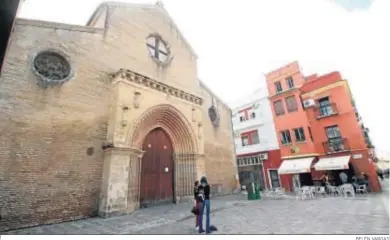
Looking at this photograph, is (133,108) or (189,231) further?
(133,108)

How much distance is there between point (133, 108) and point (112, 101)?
2.80 ft

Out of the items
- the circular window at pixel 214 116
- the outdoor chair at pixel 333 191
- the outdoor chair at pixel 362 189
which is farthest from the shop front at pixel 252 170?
the circular window at pixel 214 116

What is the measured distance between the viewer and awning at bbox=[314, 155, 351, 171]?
1361 cm

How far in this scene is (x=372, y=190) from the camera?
13.3 m

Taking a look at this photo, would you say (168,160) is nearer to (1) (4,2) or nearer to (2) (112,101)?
(2) (112,101)

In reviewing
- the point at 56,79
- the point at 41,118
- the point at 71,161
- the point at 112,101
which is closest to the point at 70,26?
the point at 56,79

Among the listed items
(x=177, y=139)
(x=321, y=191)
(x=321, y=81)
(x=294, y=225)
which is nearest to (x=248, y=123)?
(x=321, y=81)

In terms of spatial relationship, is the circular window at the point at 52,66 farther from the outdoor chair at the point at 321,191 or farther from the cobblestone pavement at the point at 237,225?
the outdoor chair at the point at 321,191

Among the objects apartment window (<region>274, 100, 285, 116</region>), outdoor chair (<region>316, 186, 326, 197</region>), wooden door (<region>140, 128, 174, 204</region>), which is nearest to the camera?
wooden door (<region>140, 128, 174, 204</region>)

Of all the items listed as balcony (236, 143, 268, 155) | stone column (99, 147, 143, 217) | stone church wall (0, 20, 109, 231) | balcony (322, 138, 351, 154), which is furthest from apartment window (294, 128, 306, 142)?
stone church wall (0, 20, 109, 231)

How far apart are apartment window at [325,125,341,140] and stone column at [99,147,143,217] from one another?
47.2 ft

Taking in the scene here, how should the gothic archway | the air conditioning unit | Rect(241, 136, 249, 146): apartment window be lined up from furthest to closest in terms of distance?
Rect(241, 136, 249, 146): apartment window < the air conditioning unit < the gothic archway

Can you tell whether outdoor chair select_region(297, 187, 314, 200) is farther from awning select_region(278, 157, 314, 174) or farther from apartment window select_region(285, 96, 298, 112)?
apartment window select_region(285, 96, 298, 112)

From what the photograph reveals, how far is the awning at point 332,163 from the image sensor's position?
13612 millimetres
